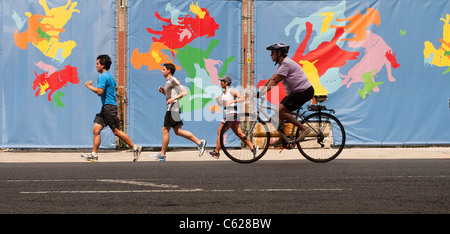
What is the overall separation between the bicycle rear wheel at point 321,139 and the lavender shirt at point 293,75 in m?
0.53

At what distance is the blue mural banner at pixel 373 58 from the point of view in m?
14.1

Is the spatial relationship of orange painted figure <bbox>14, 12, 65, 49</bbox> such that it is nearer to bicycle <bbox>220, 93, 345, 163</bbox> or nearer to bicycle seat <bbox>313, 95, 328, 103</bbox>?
bicycle <bbox>220, 93, 345, 163</bbox>

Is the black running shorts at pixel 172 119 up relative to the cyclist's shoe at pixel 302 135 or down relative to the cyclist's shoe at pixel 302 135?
up

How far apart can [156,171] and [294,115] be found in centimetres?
238

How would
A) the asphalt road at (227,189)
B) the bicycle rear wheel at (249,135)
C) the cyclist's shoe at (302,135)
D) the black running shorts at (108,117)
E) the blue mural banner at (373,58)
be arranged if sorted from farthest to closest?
the blue mural banner at (373,58)
the black running shorts at (108,117)
the bicycle rear wheel at (249,135)
the cyclist's shoe at (302,135)
the asphalt road at (227,189)

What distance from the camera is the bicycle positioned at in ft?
32.1

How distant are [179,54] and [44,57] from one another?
2.91 meters

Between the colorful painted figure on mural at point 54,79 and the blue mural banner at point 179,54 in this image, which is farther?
the blue mural banner at point 179,54

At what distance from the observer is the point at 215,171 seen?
28.9 ft

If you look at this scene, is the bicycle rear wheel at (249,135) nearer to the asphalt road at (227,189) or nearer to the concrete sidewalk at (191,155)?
the asphalt road at (227,189)

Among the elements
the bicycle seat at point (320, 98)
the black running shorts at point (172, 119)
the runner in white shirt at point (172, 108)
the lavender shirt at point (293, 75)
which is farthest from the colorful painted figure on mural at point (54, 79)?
the lavender shirt at point (293, 75)

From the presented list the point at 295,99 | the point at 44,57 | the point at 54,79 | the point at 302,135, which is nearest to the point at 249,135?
the point at 302,135
